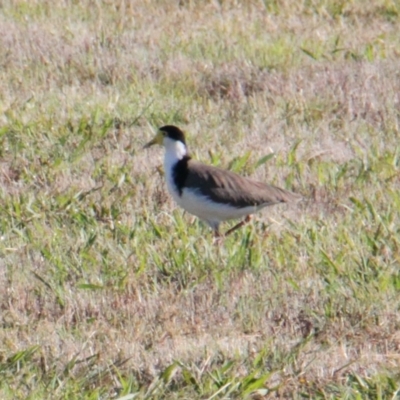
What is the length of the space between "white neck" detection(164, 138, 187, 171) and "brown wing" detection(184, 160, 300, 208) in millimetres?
173

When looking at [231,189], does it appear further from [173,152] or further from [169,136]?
[169,136]

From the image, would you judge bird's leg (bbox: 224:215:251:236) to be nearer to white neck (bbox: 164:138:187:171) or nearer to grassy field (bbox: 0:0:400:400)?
grassy field (bbox: 0:0:400:400)

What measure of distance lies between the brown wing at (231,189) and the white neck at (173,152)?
17 centimetres

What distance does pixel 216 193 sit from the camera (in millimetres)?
7484

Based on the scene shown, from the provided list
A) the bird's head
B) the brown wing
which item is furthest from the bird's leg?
the bird's head

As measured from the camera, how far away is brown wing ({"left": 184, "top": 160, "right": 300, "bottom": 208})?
7.54 m

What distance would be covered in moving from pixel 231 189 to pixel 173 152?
0.66 metres

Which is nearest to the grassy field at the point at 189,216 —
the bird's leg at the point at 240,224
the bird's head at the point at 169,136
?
the bird's leg at the point at 240,224

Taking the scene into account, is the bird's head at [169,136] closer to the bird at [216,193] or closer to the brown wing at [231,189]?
the bird at [216,193]

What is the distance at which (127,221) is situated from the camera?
25.3 feet

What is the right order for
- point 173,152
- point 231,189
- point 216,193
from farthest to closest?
1. point 173,152
2. point 231,189
3. point 216,193

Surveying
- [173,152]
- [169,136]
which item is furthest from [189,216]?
[169,136]

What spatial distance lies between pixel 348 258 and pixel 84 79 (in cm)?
474

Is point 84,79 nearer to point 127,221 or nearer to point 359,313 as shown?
point 127,221
